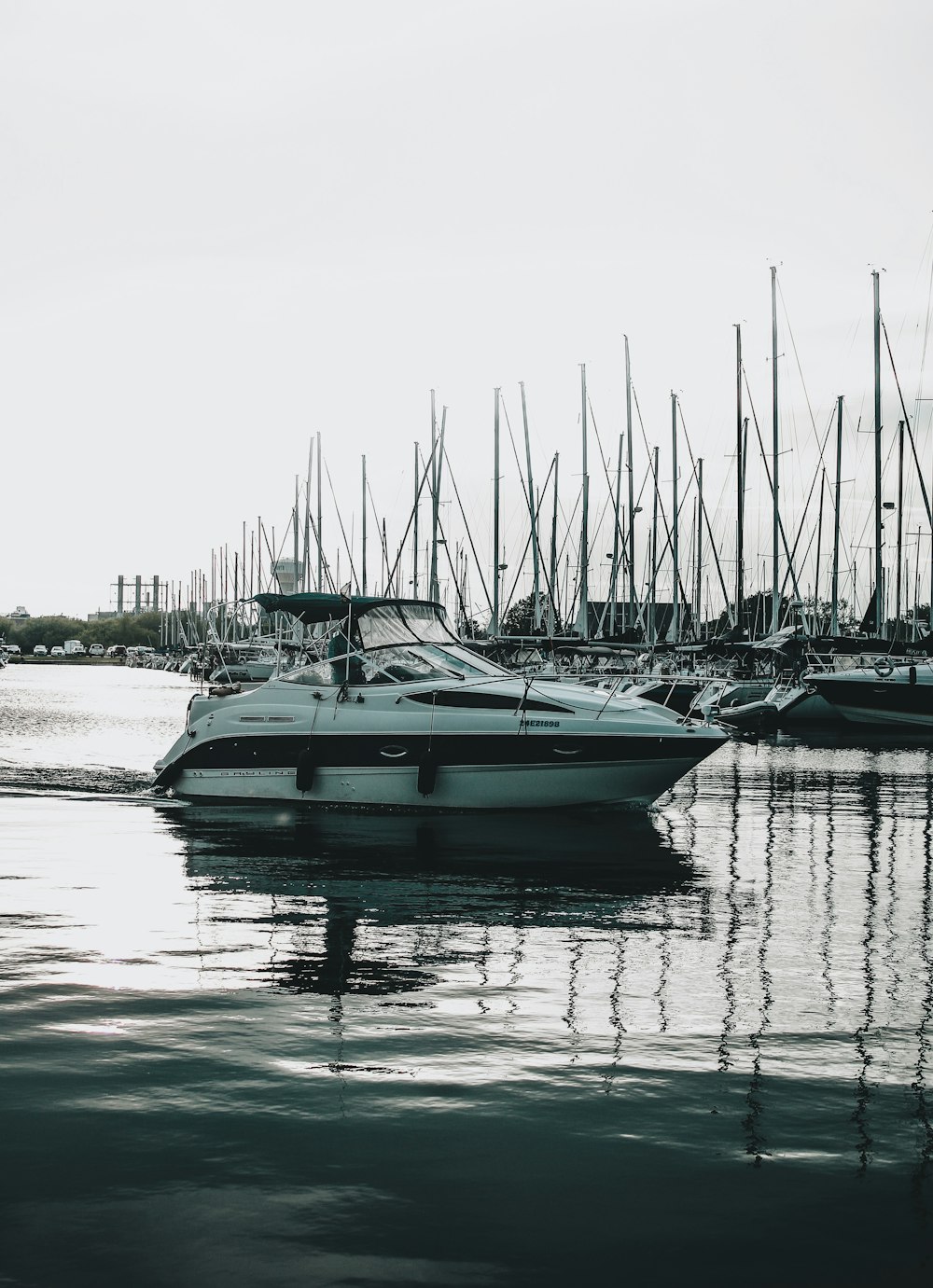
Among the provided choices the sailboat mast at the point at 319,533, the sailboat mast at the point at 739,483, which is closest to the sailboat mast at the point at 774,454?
the sailboat mast at the point at 739,483

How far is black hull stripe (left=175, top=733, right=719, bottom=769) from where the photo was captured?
18.3 meters

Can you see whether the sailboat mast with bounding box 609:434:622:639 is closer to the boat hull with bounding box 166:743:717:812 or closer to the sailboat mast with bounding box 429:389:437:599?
the sailboat mast with bounding box 429:389:437:599

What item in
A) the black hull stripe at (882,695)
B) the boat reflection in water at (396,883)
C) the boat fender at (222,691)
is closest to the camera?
the boat reflection in water at (396,883)

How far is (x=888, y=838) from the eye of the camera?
61.1ft

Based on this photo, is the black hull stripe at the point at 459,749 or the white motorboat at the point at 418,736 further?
the white motorboat at the point at 418,736

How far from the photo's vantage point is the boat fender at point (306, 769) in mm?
19484

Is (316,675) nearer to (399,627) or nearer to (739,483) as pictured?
(399,627)

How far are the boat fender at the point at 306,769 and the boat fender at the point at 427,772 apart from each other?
1.69 meters

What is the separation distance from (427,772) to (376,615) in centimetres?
314

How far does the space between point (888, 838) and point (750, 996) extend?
397 inches

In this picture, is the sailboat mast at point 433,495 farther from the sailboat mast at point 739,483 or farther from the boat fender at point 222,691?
the boat fender at point 222,691

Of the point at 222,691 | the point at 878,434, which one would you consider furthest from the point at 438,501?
the point at 222,691

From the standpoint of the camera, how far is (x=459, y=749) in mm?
18797

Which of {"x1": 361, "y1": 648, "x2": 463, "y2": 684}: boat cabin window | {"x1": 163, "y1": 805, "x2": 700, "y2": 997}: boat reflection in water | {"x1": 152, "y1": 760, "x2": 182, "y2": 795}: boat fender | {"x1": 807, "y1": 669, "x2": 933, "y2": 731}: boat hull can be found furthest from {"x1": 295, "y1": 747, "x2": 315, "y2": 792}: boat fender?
{"x1": 807, "y1": 669, "x2": 933, "y2": 731}: boat hull
